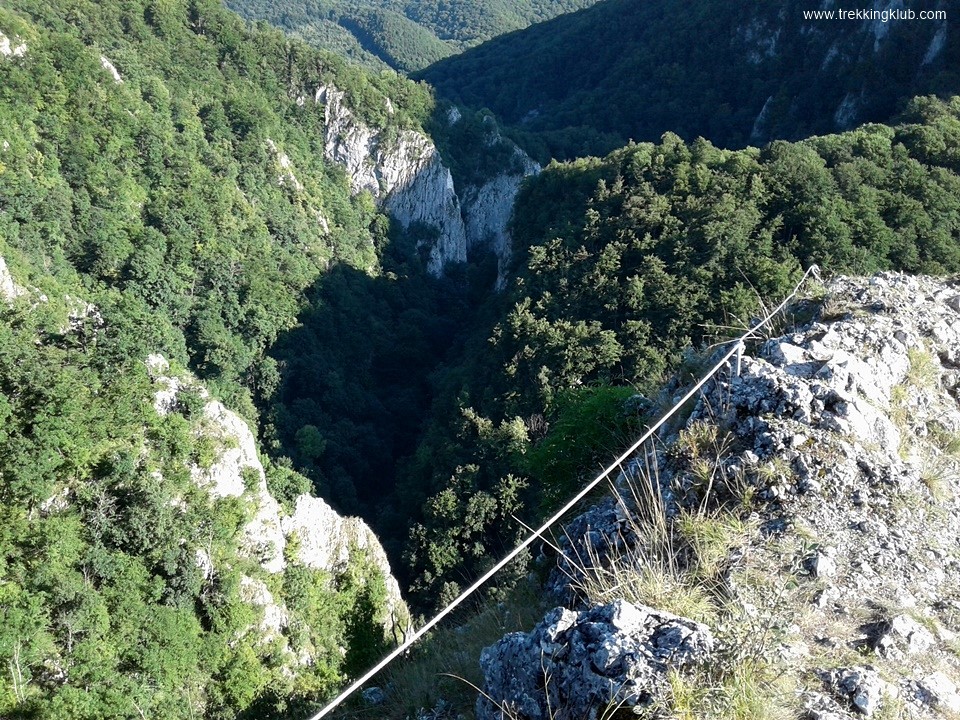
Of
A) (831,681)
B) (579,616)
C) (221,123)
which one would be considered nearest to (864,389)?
(831,681)

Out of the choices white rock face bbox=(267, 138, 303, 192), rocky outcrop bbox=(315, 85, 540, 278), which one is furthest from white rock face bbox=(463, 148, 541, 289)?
white rock face bbox=(267, 138, 303, 192)

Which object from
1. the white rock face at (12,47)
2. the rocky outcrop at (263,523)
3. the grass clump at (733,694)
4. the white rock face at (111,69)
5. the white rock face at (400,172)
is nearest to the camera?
the grass clump at (733,694)

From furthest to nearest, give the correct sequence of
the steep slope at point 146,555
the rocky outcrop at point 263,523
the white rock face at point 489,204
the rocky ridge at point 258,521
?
the white rock face at point 489,204, the rocky outcrop at point 263,523, the rocky ridge at point 258,521, the steep slope at point 146,555

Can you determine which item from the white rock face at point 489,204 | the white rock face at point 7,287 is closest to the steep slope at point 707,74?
the white rock face at point 489,204

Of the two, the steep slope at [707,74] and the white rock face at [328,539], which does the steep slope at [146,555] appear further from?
the steep slope at [707,74]

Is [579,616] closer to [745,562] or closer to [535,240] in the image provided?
[745,562]
